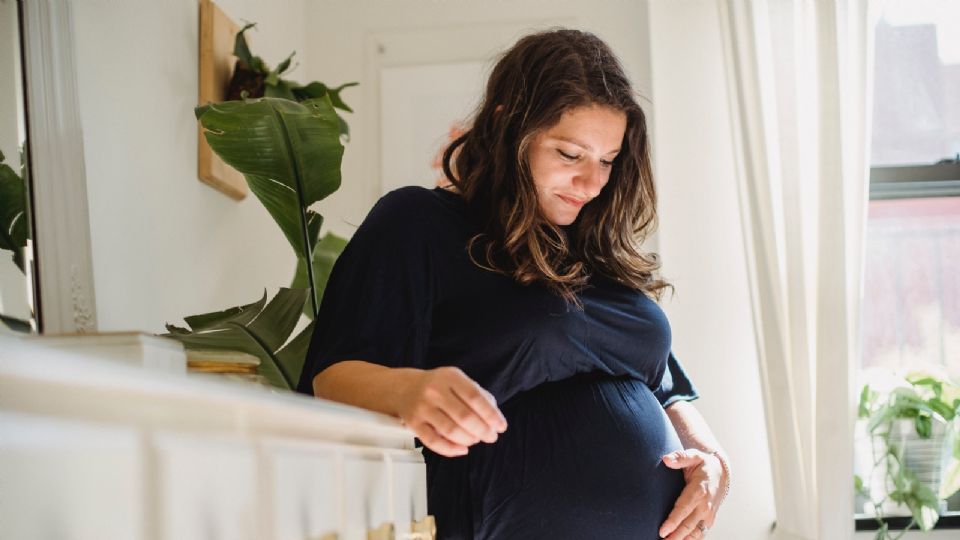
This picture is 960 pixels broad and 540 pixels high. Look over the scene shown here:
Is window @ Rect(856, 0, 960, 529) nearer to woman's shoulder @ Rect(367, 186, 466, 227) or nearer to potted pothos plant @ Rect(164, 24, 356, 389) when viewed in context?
potted pothos plant @ Rect(164, 24, 356, 389)

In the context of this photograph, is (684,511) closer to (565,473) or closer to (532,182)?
(565,473)

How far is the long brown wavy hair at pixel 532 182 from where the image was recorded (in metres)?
1.32

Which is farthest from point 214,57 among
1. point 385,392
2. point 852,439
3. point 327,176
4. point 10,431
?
point 10,431

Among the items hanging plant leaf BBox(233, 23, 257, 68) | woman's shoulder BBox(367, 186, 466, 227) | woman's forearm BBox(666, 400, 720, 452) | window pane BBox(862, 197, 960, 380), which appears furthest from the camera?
window pane BBox(862, 197, 960, 380)

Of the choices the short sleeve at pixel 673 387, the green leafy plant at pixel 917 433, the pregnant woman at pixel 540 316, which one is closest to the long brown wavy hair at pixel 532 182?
the pregnant woman at pixel 540 316

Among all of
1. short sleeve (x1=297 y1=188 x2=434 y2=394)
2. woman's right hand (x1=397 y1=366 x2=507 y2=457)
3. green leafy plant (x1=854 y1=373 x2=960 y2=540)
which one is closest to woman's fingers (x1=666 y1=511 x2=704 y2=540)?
short sleeve (x1=297 y1=188 x2=434 y2=394)

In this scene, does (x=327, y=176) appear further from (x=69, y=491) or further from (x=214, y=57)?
(x=69, y=491)

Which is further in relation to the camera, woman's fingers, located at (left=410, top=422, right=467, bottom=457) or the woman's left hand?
the woman's left hand

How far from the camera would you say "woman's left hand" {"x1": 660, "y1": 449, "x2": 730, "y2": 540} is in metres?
1.34

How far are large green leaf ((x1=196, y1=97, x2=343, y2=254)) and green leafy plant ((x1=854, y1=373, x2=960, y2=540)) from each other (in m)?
1.73

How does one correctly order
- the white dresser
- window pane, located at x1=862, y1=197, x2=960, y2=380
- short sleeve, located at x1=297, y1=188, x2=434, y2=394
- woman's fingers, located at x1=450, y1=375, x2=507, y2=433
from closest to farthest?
the white dresser < woman's fingers, located at x1=450, y1=375, x2=507, y2=433 < short sleeve, located at x1=297, y1=188, x2=434, y2=394 < window pane, located at x1=862, y1=197, x2=960, y2=380

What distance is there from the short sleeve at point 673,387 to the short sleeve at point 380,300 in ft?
1.66

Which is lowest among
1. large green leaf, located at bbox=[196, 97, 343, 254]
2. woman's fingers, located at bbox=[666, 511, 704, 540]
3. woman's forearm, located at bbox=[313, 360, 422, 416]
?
woman's fingers, located at bbox=[666, 511, 704, 540]

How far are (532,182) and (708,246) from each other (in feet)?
5.02
